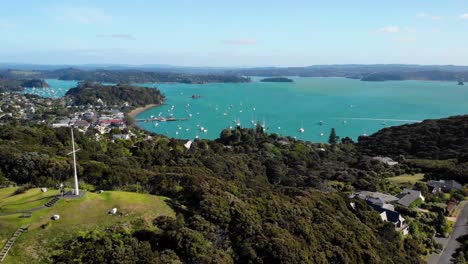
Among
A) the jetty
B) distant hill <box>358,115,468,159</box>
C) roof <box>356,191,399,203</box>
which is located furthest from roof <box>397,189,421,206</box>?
the jetty

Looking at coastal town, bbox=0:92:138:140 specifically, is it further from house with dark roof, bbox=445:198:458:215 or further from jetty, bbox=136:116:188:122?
house with dark roof, bbox=445:198:458:215

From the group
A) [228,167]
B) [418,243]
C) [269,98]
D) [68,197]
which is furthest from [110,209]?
[269,98]

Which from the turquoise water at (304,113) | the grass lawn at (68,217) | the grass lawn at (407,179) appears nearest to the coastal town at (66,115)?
the turquoise water at (304,113)

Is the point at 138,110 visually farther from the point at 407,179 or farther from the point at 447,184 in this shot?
the point at 447,184

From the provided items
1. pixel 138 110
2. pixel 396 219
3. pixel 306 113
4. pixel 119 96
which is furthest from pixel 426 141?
pixel 119 96

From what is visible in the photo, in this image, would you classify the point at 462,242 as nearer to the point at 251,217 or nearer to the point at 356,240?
the point at 356,240

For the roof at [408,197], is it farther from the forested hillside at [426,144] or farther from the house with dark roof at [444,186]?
the forested hillside at [426,144]
